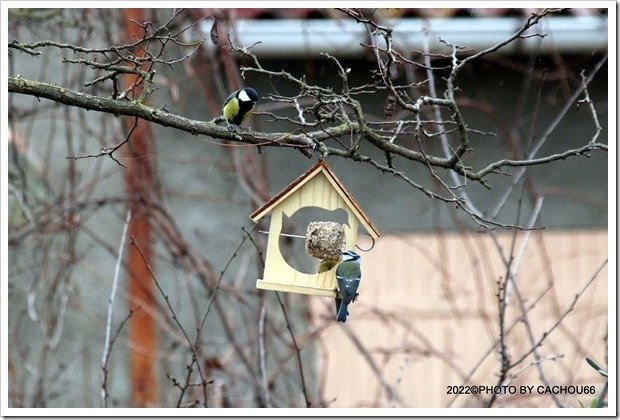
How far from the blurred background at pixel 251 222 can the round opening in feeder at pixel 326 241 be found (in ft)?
4.75

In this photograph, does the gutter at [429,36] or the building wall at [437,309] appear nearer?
the gutter at [429,36]

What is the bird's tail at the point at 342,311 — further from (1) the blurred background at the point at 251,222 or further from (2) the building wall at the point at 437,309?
(2) the building wall at the point at 437,309

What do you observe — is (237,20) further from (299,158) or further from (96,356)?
(96,356)

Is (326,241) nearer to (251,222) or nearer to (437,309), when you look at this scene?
(251,222)

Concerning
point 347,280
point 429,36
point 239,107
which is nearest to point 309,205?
point 347,280

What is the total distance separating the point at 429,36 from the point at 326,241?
1.82 metres

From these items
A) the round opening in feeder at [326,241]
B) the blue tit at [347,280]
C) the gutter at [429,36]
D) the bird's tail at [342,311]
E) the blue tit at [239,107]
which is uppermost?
the gutter at [429,36]

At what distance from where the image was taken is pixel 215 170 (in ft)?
16.9

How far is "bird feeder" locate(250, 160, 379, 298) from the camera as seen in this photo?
2.54 meters

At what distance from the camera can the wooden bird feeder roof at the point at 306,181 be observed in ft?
8.17

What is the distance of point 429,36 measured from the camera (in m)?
4.32

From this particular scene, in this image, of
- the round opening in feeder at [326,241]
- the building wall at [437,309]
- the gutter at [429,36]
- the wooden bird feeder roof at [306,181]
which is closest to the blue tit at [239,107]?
the wooden bird feeder roof at [306,181]

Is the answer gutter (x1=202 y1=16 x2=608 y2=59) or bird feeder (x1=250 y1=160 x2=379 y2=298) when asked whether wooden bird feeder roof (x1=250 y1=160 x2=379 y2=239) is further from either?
gutter (x1=202 y1=16 x2=608 y2=59)

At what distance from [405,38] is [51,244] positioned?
Answer: 6.74ft
